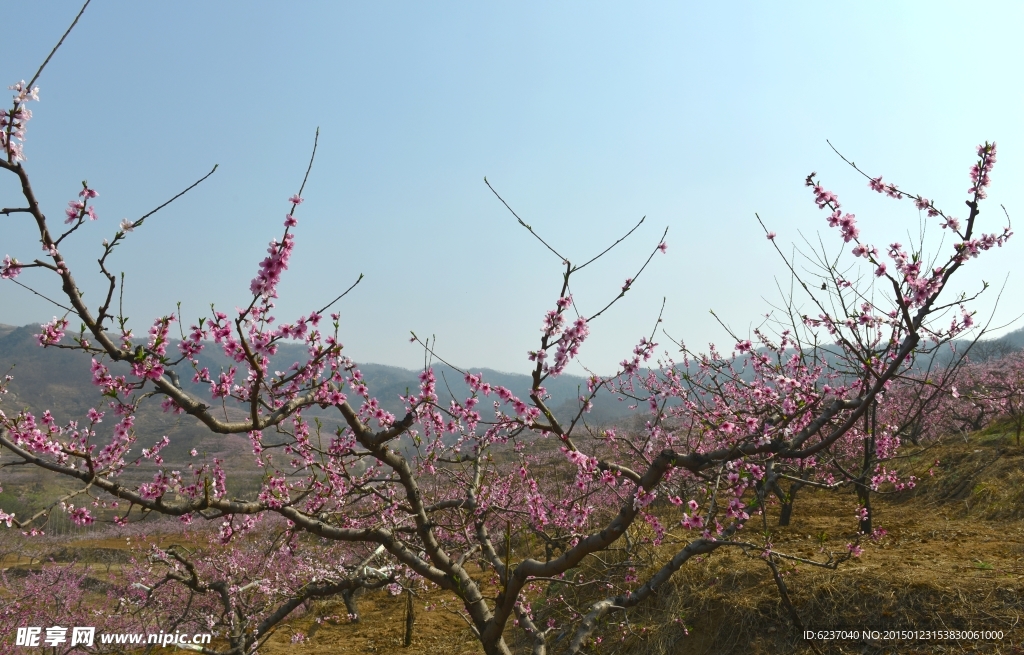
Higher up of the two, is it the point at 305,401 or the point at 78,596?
the point at 305,401

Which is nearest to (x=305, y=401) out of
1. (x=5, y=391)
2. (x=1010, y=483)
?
(x=5, y=391)

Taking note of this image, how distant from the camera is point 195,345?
3426mm

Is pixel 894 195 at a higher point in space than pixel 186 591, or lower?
higher

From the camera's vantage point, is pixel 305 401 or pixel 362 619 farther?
pixel 362 619

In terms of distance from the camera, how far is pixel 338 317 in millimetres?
3984

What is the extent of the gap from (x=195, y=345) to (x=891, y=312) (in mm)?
5502

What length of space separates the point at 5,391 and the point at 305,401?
171 inches

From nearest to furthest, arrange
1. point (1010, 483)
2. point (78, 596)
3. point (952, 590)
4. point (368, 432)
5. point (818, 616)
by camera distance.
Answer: point (368, 432), point (952, 590), point (818, 616), point (1010, 483), point (78, 596)

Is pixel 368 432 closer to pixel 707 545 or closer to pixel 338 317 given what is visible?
pixel 338 317

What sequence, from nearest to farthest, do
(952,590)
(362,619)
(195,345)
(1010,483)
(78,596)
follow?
(195,345) < (952,590) < (1010,483) < (362,619) < (78,596)

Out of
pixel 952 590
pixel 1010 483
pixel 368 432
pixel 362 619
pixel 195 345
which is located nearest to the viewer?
pixel 195 345

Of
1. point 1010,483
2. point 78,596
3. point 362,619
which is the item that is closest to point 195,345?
point 362,619

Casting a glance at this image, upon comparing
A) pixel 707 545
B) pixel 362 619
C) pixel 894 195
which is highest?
pixel 894 195

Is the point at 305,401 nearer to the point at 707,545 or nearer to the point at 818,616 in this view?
the point at 707,545
